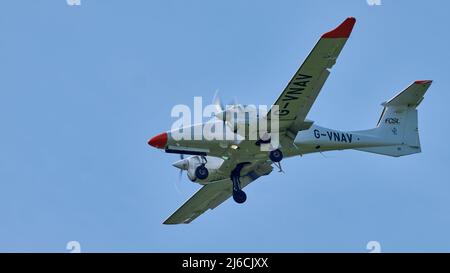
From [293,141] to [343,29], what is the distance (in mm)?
6867

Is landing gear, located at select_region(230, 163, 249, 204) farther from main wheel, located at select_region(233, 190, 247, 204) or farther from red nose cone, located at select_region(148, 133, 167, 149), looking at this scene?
red nose cone, located at select_region(148, 133, 167, 149)

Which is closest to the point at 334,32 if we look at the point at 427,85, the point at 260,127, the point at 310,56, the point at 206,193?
the point at 310,56

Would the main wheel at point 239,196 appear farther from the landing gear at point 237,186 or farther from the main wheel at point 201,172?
the main wheel at point 201,172

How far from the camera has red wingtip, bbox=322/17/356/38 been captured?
Result: 34.2 meters

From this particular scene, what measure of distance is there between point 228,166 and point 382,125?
7850mm

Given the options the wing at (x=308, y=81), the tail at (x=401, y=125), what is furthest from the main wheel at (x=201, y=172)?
the tail at (x=401, y=125)

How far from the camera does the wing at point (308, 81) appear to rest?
113 feet

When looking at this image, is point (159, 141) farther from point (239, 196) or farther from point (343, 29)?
point (343, 29)

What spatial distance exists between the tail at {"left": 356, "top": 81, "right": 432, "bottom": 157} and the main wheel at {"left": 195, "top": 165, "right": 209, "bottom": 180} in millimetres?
7532

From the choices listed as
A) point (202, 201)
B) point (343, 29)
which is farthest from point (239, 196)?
point (343, 29)

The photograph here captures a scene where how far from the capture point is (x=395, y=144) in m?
42.9

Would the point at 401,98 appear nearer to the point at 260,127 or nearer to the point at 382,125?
the point at 382,125

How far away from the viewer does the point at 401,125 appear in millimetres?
43344
